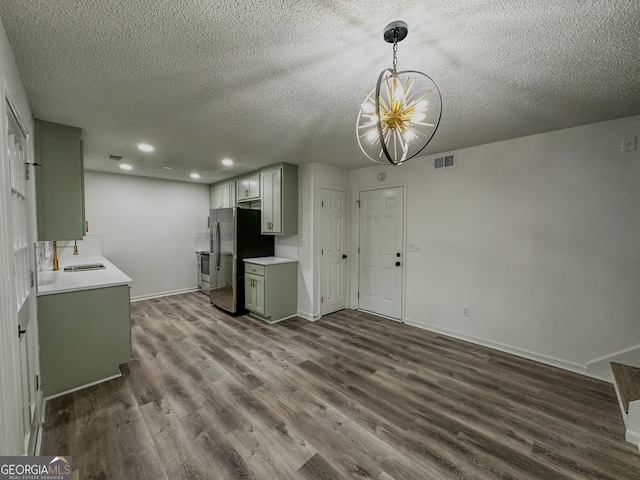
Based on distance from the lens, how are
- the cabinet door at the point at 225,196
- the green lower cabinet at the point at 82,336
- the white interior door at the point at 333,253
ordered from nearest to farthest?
the green lower cabinet at the point at 82,336 < the white interior door at the point at 333,253 < the cabinet door at the point at 225,196

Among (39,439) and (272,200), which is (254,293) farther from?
(39,439)

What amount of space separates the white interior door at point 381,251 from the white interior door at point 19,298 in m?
3.74

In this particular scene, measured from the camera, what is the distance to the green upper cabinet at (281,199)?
13.5 ft

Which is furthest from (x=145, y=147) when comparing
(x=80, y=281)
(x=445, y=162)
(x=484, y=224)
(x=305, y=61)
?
(x=484, y=224)

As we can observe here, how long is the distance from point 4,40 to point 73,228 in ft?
5.51

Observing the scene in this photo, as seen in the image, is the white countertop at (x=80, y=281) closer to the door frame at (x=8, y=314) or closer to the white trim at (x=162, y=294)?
the door frame at (x=8, y=314)

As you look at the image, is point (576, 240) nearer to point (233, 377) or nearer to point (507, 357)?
point (507, 357)

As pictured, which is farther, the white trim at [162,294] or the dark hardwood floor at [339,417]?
the white trim at [162,294]

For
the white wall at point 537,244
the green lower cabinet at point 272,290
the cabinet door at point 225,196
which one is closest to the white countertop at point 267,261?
the green lower cabinet at point 272,290

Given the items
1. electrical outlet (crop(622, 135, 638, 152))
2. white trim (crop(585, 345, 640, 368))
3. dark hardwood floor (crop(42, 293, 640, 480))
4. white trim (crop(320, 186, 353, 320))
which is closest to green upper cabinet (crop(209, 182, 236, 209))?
white trim (crop(320, 186, 353, 320))

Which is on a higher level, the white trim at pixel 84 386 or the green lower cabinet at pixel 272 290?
the green lower cabinet at pixel 272 290

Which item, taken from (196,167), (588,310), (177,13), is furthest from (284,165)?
(588,310)

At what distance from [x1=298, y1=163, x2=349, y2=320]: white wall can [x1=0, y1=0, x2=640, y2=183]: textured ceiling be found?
4.52 ft

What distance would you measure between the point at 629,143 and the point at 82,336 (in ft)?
16.8
